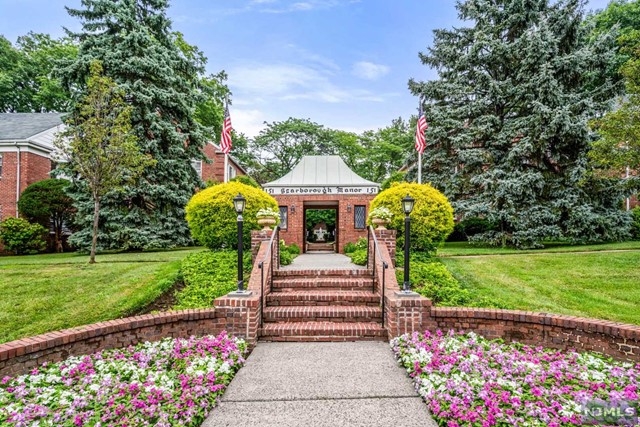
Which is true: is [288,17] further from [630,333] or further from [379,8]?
[630,333]

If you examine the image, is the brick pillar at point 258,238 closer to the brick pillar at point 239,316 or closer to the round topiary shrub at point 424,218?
the brick pillar at point 239,316

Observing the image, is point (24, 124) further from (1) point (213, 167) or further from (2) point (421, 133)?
(2) point (421, 133)

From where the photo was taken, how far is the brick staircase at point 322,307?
489cm

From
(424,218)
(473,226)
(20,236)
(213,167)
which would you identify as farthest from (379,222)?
(213,167)

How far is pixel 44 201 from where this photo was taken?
1423 cm

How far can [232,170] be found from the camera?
2367cm

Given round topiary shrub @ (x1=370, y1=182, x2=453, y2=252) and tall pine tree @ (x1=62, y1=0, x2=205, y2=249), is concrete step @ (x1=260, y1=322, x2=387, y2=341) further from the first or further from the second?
tall pine tree @ (x1=62, y1=0, x2=205, y2=249)

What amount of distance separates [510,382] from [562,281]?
5.05 meters

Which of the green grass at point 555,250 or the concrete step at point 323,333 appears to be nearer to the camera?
the concrete step at point 323,333

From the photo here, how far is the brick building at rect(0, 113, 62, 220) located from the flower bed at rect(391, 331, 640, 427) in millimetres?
18080

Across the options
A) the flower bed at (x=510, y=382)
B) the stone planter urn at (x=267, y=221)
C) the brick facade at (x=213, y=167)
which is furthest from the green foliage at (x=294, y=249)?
the brick facade at (x=213, y=167)

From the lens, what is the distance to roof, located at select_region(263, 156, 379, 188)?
43.4ft

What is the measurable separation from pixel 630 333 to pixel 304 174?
446 inches

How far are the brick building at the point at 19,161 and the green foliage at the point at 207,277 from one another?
1275 cm
